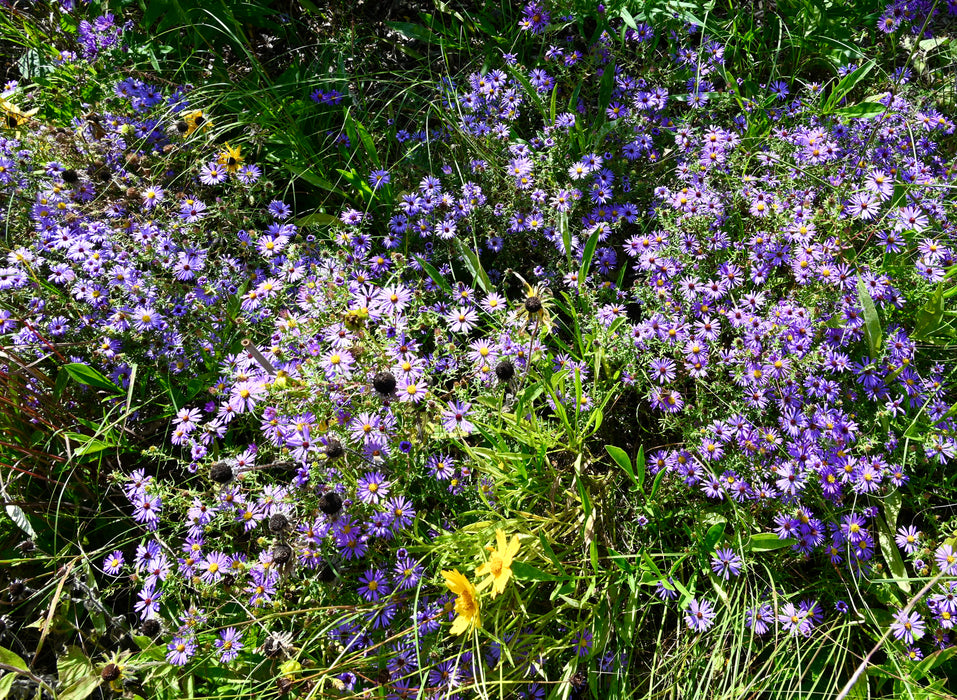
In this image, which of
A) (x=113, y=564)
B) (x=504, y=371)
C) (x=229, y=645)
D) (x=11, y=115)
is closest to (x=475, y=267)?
(x=504, y=371)

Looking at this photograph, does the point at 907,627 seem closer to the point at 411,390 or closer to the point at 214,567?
the point at 411,390

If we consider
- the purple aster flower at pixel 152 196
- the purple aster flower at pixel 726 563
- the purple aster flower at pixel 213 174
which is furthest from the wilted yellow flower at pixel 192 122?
the purple aster flower at pixel 726 563

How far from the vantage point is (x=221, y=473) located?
2203 mm

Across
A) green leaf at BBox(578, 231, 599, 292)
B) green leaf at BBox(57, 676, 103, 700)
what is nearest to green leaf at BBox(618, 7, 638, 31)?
green leaf at BBox(578, 231, 599, 292)

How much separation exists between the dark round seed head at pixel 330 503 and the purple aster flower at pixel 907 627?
164cm

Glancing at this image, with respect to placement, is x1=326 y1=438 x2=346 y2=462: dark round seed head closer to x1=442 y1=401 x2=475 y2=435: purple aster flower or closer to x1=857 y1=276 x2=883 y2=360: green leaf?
x1=442 y1=401 x2=475 y2=435: purple aster flower

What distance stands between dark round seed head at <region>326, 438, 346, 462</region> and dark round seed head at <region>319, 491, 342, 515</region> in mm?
115

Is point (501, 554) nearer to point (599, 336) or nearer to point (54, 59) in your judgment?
point (599, 336)

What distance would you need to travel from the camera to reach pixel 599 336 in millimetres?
2441

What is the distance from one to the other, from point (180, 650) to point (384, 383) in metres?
1.06

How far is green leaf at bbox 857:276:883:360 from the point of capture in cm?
234

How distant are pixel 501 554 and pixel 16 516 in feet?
6.16

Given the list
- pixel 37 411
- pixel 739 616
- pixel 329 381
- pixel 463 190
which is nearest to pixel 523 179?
pixel 463 190

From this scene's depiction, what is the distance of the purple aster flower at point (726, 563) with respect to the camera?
220cm
